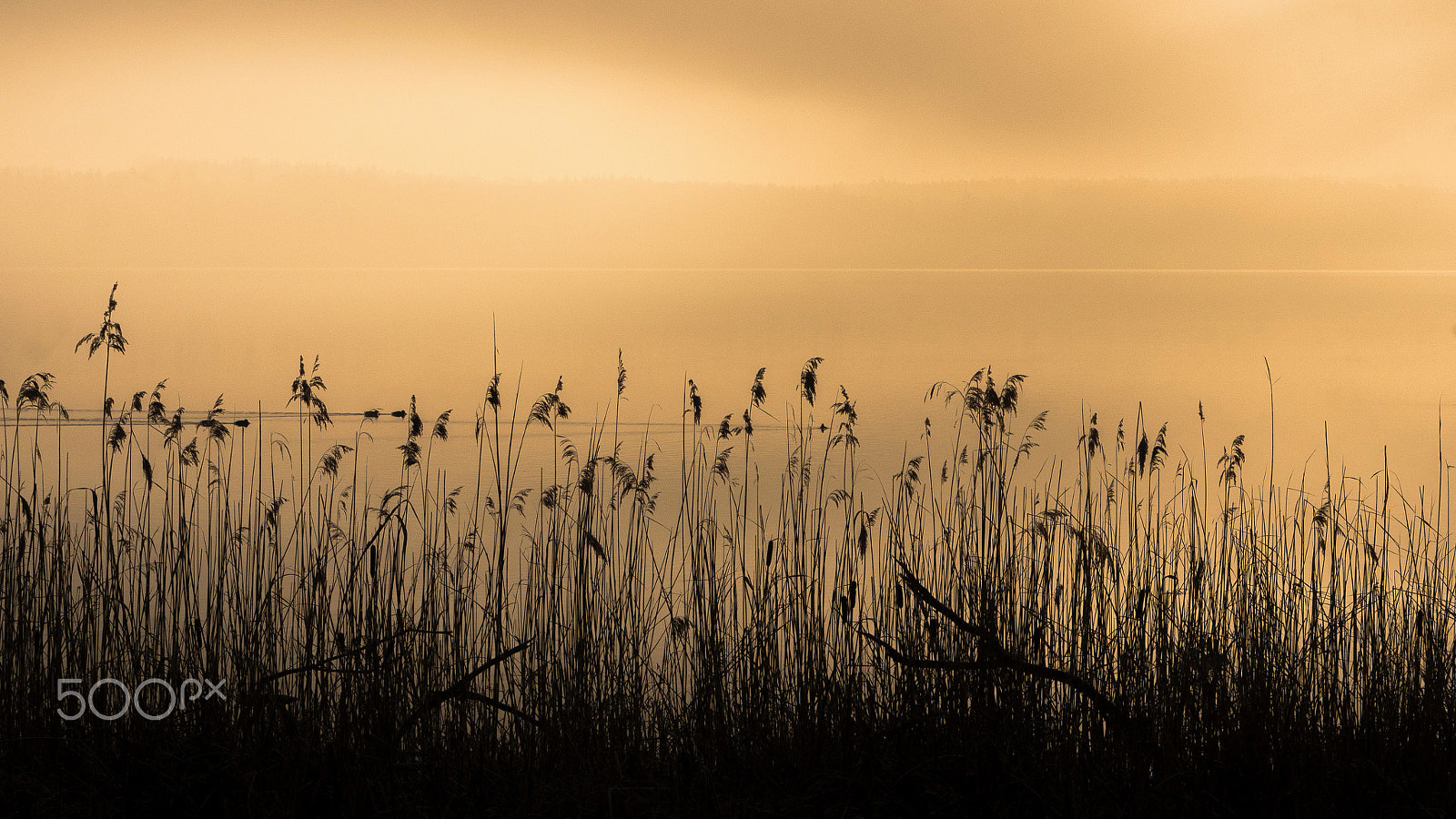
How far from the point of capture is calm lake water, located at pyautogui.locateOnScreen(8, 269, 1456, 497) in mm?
15684

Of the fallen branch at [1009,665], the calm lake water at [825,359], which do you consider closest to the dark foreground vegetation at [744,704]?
the fallen branch at [1009,665]

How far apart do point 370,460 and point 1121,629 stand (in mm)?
8915

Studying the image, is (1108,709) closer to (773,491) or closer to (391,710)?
(391,710)

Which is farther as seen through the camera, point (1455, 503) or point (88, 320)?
point (88, 320)

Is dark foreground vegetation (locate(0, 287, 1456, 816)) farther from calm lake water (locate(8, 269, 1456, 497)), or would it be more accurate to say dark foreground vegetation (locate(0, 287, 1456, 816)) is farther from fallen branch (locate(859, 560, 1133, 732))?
calm lake water (locate(8, 269, 1456, 497))

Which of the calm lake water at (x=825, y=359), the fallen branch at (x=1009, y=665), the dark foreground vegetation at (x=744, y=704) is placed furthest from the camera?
the calm lake water at (x=825, y=359)

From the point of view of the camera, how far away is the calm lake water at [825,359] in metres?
15.7

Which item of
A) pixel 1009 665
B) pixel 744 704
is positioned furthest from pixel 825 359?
pixel 1009 665

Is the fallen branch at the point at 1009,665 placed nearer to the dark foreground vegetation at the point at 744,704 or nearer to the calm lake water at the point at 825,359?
the dark foreground vegetation at the point at 744,704

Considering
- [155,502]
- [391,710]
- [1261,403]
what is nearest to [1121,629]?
[391,710]

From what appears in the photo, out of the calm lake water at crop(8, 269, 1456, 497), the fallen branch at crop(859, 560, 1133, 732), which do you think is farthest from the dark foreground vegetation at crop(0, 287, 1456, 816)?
the calm lake water at crop(8, 269, 1456, 497)

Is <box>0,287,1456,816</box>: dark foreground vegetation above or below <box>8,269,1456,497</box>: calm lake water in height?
below

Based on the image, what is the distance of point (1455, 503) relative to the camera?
9.23 meters

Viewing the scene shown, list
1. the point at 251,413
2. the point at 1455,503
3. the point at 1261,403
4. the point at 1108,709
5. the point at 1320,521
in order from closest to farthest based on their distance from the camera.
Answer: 1. the point at 1108,709
2. the point at 1320,521
3. the point at 1455,503
4. the point at 251,413
5. the point at 1261,403
